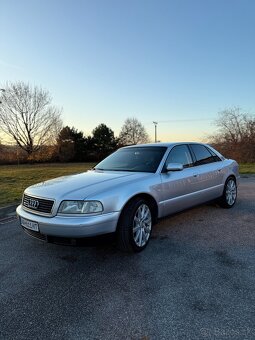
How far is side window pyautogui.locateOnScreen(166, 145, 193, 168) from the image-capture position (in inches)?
191

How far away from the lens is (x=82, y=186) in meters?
3.76

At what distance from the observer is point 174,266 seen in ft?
11.2

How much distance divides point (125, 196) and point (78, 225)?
29.1 inches

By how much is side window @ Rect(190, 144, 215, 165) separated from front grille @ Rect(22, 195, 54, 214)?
2.95 meters

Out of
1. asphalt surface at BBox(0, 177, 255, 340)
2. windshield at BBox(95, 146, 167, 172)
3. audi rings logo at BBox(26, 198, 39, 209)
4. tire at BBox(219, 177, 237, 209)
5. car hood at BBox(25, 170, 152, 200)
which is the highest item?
windshield at BBox(95, 146, 167, 172)

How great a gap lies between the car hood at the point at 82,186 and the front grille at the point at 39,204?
6 cm

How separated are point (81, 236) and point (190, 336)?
1.62 metres

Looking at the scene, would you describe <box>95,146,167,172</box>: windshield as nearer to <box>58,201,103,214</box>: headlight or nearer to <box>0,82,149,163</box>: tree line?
<box>58,201,103,214</box>: headlight

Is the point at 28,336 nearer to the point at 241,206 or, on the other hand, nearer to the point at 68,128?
the point at 241,206

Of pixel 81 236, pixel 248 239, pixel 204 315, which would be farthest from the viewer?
pixel 248 239

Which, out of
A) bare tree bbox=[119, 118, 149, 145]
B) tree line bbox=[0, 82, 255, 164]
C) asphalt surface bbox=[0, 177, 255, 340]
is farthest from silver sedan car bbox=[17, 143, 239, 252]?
bare tree bbox=[119, 118, 149, 145]

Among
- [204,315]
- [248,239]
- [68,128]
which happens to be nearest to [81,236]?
[204,315]

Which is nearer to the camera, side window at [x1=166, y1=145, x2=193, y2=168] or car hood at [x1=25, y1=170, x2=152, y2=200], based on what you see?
car hood at [x1=25, y1=170, x2=152, y2=200]

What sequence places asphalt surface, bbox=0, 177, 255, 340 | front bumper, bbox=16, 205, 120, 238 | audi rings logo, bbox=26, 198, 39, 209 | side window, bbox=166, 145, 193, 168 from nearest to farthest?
asphalt surface, bbox=0, 177, 255, 340, front bumper, bbox=16, 205, 120, 238, audi rings logo, bbox=26, 198, 39, 209, side window, bbox=166, 145, 193, 168
